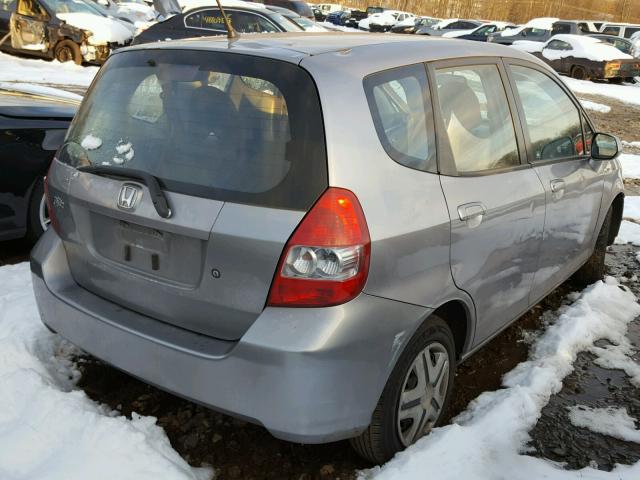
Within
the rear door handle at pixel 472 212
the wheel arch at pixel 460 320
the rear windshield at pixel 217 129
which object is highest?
the rear windshield at pixel 217 129

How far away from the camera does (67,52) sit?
14297 millimetres

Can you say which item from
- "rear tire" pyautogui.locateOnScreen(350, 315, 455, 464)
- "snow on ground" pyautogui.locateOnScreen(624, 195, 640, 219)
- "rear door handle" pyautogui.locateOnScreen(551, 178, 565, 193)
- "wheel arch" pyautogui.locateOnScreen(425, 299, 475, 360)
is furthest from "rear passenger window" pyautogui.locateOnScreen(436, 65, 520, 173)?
"snow on ground" pyautogui.locateOnScreen(624, 195, 640, 219)

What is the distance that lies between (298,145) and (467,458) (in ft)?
4.60

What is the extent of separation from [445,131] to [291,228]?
911 mm

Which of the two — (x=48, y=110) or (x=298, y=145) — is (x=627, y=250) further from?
(x=48, y=110)

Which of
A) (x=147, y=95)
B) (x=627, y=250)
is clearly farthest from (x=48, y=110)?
(x=627, y=250)

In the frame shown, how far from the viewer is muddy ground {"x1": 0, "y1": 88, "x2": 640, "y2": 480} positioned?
266 cm

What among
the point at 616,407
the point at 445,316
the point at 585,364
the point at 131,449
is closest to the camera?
the point at 131,449

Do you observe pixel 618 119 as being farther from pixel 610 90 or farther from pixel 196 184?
pixel 196 184

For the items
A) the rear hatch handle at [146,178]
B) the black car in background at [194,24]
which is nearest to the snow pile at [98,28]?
the black car in background at [194,24]

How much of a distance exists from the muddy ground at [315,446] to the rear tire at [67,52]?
12474mm

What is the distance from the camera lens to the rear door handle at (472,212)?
2621mm

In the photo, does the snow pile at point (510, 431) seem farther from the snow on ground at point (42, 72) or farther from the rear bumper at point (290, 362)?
the snow on ground at point (42, 72)

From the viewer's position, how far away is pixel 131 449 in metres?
2.42
